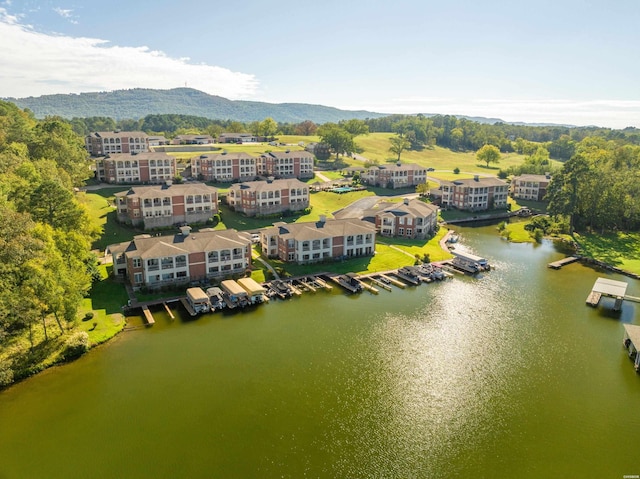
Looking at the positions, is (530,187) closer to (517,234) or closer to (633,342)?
(517,234)

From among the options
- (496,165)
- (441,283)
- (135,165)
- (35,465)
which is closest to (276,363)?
(35,465)

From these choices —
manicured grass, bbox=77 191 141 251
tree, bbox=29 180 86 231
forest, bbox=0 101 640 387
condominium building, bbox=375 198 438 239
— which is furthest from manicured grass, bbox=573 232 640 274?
tree, bbox=29 180 86 231

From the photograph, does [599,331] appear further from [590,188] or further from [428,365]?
[590,188]

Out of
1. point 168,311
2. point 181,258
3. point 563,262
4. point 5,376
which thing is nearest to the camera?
point 5,376

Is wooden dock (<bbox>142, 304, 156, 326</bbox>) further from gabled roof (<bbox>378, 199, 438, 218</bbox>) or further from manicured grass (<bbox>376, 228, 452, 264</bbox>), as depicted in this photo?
gabled roof (<bbox>378, 199, 438, 218</bbox>)

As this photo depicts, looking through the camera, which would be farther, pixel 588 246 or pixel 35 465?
pixel 588 246

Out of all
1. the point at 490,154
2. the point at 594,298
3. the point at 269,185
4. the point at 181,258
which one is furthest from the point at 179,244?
the point at 490,154
